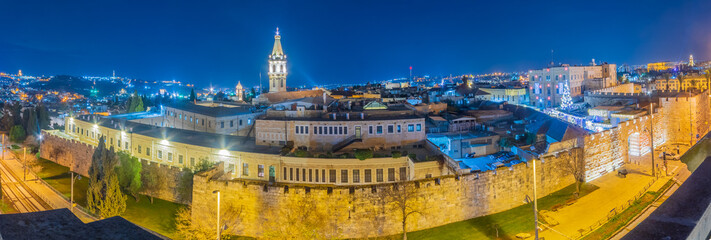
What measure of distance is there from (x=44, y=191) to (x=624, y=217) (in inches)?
1546

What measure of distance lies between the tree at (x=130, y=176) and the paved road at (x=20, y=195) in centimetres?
473

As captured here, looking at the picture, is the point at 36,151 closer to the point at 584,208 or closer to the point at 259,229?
the point at 259,229

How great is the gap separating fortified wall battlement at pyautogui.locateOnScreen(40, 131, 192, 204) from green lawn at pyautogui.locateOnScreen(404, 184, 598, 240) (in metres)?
16.6

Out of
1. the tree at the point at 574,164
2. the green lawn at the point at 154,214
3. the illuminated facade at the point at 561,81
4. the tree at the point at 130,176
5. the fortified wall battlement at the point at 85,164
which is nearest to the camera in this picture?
the green lawn at the point at 154,214

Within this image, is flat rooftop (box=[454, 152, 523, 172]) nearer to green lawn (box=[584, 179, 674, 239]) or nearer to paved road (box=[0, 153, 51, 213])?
green lawn (box=[584, 179, 674, 239])

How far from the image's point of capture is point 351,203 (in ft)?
63.6

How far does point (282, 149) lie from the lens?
2930cm

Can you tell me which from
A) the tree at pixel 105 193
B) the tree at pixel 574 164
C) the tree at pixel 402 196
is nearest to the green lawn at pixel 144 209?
the tree at pixel 105 193

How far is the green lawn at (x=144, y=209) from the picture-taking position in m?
24.3

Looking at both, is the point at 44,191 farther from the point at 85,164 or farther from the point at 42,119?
the point at 42,119

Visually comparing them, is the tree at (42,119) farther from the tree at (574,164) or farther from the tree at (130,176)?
the tree at (574,164)

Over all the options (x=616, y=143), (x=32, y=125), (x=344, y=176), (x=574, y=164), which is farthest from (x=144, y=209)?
(x=32, y=125)

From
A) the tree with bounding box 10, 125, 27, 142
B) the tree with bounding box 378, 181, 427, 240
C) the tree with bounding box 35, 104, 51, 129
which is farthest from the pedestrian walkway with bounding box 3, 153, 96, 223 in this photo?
the tree with bounding box 35, 104, 51, 129

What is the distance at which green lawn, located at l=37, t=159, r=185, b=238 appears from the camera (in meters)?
24.3
